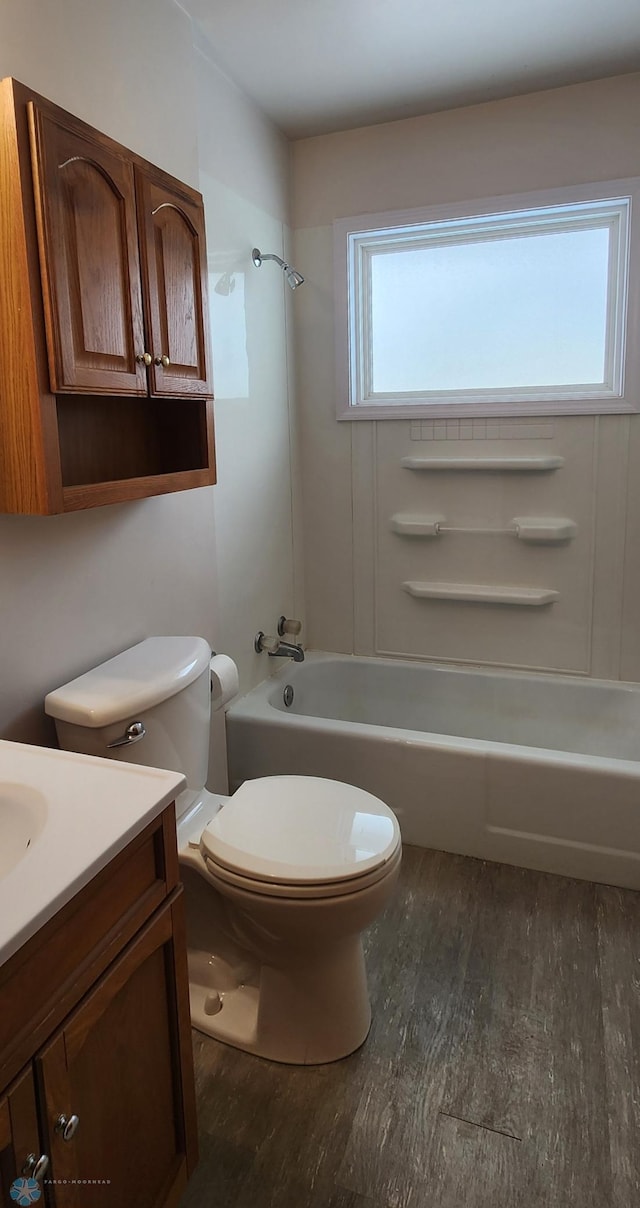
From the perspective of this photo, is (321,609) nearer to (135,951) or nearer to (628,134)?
(628,134)

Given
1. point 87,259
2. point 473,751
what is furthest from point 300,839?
point 87,259

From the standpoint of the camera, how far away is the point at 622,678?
9.34 feet

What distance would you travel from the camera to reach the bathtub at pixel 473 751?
2.25 meters

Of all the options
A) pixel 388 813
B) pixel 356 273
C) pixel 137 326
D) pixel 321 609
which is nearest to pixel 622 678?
pixel 321 609

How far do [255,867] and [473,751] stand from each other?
0.98 m

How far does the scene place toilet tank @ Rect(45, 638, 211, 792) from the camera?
1.58 metres

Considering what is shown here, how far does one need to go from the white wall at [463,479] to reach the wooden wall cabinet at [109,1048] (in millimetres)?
2000

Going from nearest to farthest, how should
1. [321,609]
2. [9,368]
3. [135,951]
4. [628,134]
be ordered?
1. [135,951]
2. [9,368]
3. [628,134]
4. [321,609]

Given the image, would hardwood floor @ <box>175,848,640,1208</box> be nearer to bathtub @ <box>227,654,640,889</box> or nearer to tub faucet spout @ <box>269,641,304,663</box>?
bathtub @ <box>227,654,640,889</box>

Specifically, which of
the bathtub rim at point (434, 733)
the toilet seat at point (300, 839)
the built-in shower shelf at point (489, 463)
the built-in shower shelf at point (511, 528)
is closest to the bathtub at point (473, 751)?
the bathtub rim at point (434, 733)

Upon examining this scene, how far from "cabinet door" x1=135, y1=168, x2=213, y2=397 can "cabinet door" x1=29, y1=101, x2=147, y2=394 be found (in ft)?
0.15

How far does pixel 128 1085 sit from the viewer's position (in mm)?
1121

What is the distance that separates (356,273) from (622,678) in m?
1.80

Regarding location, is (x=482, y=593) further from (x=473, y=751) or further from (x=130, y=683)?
(x=130, y=683)
